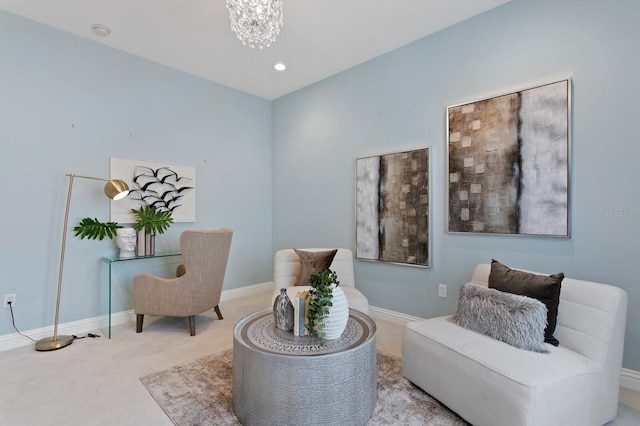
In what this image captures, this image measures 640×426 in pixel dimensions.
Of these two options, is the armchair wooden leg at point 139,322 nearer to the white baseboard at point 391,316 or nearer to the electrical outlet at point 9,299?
the electrical outlet at point 9,299

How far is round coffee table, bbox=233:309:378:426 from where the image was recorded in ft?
4.90

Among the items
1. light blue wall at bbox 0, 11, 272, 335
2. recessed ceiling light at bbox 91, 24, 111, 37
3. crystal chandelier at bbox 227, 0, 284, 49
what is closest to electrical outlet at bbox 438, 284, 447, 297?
crystal chandelier at bbox 227, 0, 284, 49

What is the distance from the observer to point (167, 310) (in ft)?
9.65

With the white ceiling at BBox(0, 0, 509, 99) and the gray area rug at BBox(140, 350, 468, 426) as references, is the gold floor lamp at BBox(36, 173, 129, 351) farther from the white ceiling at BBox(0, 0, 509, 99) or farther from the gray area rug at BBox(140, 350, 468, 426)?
the white ceiling at BBox(0, 0, 509, 99)

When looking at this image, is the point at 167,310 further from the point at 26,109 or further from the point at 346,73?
the point at 346,73

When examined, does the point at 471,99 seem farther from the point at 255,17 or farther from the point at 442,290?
the point at 255,17

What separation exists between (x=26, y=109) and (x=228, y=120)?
2.04 meters

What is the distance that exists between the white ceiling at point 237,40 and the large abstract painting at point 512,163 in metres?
0.89

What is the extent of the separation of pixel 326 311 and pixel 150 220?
2407 millimetres

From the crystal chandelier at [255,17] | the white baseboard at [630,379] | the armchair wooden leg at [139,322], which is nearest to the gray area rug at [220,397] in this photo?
the armchair wooden leg at [139,322]

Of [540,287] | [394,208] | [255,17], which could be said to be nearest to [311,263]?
[394,208]

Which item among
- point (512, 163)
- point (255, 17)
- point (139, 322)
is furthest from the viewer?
point (139, 322)

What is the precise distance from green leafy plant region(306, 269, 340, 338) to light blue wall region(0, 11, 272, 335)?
8.54 ft

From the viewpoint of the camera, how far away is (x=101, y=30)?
2936 mm
